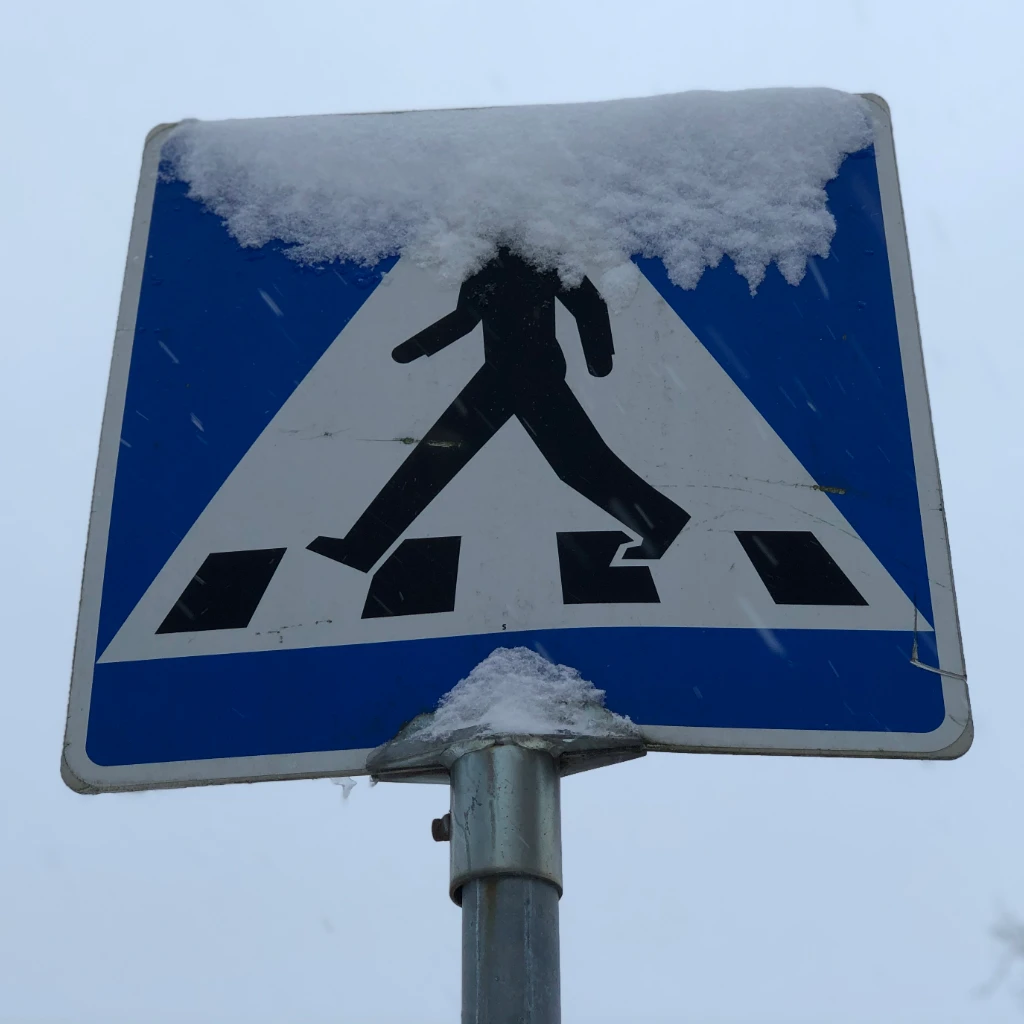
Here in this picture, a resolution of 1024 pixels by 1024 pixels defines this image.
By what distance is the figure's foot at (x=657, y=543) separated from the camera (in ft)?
4.08

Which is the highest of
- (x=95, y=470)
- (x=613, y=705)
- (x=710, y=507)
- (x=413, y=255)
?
(x=413, y=255)

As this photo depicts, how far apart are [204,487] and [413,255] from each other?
0.40 meters

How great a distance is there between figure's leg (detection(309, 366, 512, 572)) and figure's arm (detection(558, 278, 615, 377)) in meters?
0.12

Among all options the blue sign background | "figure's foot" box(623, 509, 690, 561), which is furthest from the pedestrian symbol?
the blue sign background

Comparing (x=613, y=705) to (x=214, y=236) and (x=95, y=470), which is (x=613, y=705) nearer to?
(x=95, y=470)

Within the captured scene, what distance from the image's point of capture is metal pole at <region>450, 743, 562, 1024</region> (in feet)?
3.15

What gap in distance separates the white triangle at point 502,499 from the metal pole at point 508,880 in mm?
188

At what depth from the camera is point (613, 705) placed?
1164mm

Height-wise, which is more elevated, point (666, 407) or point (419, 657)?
point (666, 407)

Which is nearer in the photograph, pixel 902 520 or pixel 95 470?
pixel 902 520

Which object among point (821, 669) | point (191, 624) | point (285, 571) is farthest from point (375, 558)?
point (821, 669)

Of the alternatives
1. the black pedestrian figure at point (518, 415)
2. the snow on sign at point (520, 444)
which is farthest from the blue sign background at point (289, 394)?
the black pedestrian figure at point (518, 415)

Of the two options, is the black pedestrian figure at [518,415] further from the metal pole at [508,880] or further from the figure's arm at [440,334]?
the metal pole at [508,880]

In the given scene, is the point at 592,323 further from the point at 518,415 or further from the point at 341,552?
the point at 341,552
